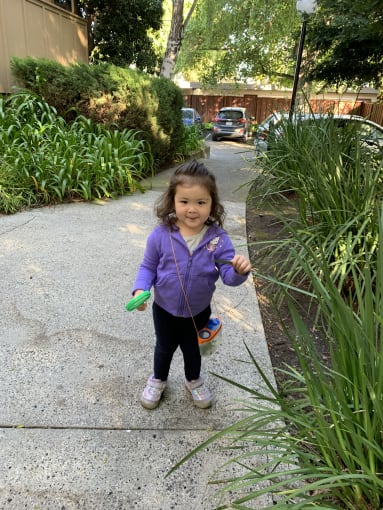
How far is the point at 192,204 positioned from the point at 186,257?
0.26m

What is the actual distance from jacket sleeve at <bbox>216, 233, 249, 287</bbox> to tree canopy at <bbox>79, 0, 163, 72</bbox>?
484 inches

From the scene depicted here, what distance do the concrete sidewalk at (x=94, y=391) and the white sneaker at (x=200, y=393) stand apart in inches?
1.7

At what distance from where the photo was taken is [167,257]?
6.29 feet

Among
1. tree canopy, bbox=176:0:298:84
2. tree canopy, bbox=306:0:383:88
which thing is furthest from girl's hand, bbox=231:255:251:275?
tree canopy, bbox=176:0:298:84

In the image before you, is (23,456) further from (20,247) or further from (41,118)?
(41,118)

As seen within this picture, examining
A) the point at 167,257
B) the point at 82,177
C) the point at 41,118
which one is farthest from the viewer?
the point at 41,118

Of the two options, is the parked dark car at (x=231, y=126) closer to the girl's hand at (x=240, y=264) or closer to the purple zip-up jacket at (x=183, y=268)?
the purple zip-up jacket at (x=183, y=268)

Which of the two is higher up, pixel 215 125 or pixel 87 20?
pixel 87 20

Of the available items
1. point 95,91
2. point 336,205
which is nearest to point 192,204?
point 336,205

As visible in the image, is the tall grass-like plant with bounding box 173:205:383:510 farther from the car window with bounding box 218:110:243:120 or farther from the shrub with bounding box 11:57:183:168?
the car window with bounding box 218:110:243:120

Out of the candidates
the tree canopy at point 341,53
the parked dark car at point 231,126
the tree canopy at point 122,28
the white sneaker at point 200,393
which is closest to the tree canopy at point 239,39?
the parked dark car at point 231,126

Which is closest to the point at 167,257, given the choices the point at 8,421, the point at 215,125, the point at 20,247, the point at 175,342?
the point at 175,342

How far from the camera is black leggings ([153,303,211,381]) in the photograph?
2.02m

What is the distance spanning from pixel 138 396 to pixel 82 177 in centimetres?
418
